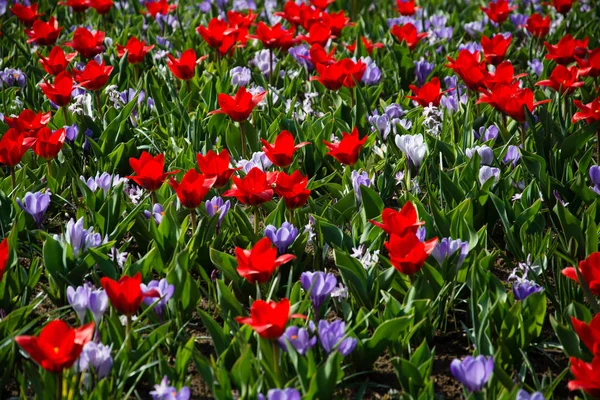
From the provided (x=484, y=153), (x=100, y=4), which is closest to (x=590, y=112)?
(x=484, y=153)

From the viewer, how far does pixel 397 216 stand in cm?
205

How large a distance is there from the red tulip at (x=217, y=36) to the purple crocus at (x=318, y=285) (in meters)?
2.03

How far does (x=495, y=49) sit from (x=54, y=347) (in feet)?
8.80

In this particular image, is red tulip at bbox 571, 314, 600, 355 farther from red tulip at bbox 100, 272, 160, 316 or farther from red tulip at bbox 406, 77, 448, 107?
red tulip at bbox 406, 77, 448, 107

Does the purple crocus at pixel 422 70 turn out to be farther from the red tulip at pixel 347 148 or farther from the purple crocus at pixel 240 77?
the red tulip at pixel 347 148

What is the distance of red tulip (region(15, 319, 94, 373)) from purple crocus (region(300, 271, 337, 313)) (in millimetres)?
612

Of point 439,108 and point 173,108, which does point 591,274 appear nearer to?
point 439,108

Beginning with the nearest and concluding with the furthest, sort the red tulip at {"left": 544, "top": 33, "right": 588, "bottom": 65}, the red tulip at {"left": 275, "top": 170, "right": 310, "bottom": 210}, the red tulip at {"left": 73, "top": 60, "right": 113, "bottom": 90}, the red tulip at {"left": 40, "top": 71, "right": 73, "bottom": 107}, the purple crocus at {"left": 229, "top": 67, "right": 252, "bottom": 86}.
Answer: the red tulip at {"left": 275, "top": 170, "right": 310, "bottom": 210}
the red tulip at {"left": 40, "top": 71, "right": 73, "bottom": 107}
the red tulip at {"left": 73, "top": 60, "right": 113, "bottom": 90}
the red tulip at {"left": 544, "top": 33, "right": 588, "bottom": 65}
the purple crocus at {"left": 229, "top": 67, "right": 252, "bottom": 86}

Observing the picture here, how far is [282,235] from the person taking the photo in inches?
88.7

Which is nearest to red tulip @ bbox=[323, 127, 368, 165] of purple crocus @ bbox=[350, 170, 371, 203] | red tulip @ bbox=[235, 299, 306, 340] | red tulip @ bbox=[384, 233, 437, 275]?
purple crocus @ bbox=[350, 170, 371, 203]

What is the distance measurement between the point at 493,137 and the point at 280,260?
1.42m

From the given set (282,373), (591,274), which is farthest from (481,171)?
(282,373)

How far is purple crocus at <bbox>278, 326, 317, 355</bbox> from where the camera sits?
1.77 metres

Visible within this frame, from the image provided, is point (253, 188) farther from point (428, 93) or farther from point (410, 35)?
point (410, 35)
